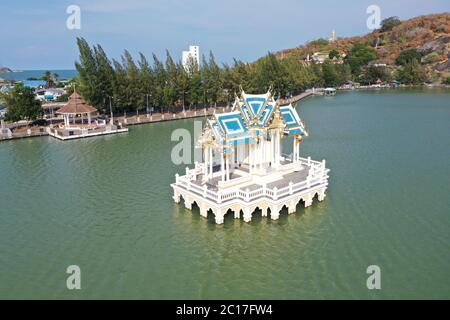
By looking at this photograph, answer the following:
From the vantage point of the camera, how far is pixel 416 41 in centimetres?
11956

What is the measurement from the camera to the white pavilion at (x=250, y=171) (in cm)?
1777

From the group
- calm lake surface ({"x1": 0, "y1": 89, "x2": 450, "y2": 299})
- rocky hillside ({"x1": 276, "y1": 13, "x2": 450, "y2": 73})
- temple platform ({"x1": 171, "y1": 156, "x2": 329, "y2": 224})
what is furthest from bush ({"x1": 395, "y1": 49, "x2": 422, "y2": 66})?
temple platform ({"x1": 171, "y1": 156, "x2": 329, "y2": 224})

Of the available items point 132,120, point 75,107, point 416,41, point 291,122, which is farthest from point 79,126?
point 416,41

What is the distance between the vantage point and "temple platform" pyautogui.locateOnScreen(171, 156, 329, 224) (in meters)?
17.6

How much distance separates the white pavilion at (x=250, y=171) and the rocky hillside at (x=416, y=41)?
92.4 m

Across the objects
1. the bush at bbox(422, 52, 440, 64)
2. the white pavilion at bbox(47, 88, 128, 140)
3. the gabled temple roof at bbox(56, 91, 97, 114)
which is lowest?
the white pavilion at bbox(47, 88, 128, 140)

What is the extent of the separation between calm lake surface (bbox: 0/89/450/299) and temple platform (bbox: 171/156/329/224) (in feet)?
1.94

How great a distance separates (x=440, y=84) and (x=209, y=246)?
89521 mm

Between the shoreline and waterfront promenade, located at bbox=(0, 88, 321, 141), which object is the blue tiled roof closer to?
the shoreline

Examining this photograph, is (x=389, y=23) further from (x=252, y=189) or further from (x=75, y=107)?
(x=252, y=189)

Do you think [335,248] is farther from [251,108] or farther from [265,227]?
[251,108]

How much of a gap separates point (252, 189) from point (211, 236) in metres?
3.43
